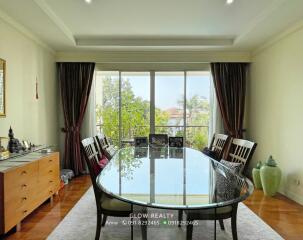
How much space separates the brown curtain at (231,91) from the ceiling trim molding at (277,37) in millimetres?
457

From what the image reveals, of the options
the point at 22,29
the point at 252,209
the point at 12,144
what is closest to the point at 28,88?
the point at 22,29

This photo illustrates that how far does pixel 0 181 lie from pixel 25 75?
2.21 m

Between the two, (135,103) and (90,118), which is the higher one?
(135,103)

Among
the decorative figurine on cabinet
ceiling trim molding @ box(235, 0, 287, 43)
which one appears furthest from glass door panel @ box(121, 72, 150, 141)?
the decorative figurine on cabinet

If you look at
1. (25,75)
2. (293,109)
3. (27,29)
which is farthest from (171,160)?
(27,29)

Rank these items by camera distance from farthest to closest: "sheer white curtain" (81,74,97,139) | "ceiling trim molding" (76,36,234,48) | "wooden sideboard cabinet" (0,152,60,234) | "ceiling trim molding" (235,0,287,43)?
"sheer white curtain" (81,74,97,139) → "ceiling trim molding" (76,36,234,48) → "ceiling trim molding" (235,0,287,43) → "wooden sideboard cabinet" (0,152,60,234)

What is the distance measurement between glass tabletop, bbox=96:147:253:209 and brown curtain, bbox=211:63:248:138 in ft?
8.19

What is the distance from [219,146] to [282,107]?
4.56 feet

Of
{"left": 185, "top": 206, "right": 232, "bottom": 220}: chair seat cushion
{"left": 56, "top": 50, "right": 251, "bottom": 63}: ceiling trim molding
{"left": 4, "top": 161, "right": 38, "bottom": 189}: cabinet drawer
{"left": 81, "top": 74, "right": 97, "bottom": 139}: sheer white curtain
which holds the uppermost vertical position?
{"left": 56, "top": 50, "right": 251, "bottom": 63}: ceiling trim molding

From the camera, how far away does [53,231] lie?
291 cm

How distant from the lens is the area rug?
9.07ft

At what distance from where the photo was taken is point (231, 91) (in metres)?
5.70

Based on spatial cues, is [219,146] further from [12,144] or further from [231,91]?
[12,144]

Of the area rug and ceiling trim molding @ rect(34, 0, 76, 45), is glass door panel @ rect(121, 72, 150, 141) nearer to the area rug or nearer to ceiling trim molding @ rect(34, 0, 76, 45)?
ceiling trim molding @ rect(34, 0, 76, 45)
